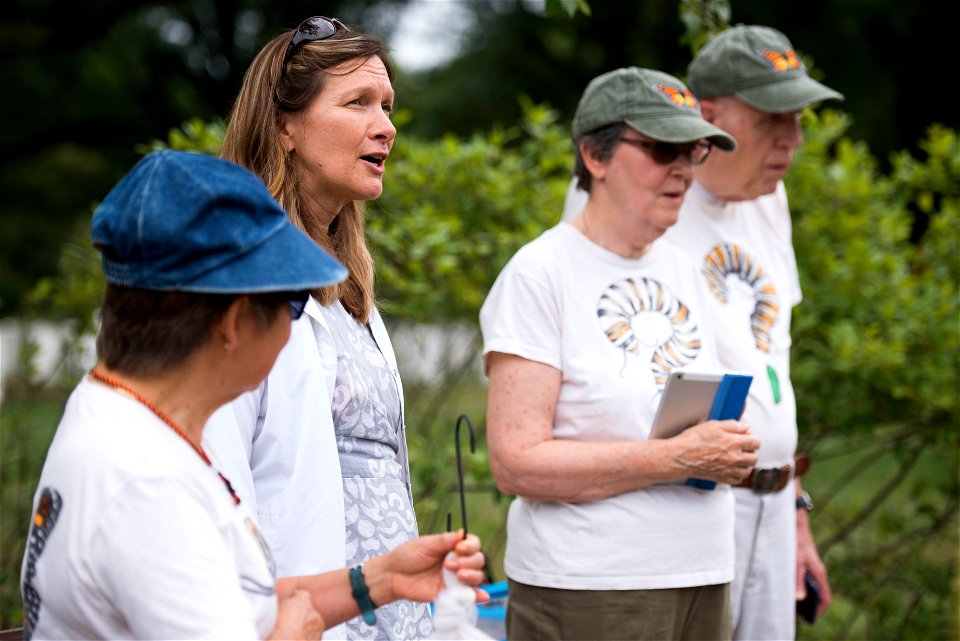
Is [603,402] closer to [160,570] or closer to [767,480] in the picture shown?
[767,480]

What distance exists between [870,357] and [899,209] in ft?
3.76

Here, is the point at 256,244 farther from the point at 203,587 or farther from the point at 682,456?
the point at 682,456

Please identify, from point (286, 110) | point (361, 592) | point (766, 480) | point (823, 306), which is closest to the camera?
A: point (361, 592)

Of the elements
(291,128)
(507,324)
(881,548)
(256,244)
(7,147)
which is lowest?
(7,147)

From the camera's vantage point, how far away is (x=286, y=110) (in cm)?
238

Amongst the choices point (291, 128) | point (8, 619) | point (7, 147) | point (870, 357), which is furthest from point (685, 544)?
point (7, 147)

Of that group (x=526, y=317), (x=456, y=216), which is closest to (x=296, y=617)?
(x=526, y=317)

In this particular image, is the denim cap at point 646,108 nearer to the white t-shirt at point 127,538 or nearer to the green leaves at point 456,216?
the green leaves at point 456,216

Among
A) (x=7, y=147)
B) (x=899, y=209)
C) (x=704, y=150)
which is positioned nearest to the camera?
(x=704, y=150)

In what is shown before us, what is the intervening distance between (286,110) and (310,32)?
188mm

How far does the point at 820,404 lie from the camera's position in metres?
4.73

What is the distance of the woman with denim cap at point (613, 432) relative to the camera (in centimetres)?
269

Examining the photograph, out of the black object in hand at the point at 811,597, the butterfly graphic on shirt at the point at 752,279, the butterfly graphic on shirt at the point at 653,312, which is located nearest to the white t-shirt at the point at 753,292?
the butterfly graphic on shirt at the point at 752,279

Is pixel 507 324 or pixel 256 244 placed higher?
pixel 256 244
